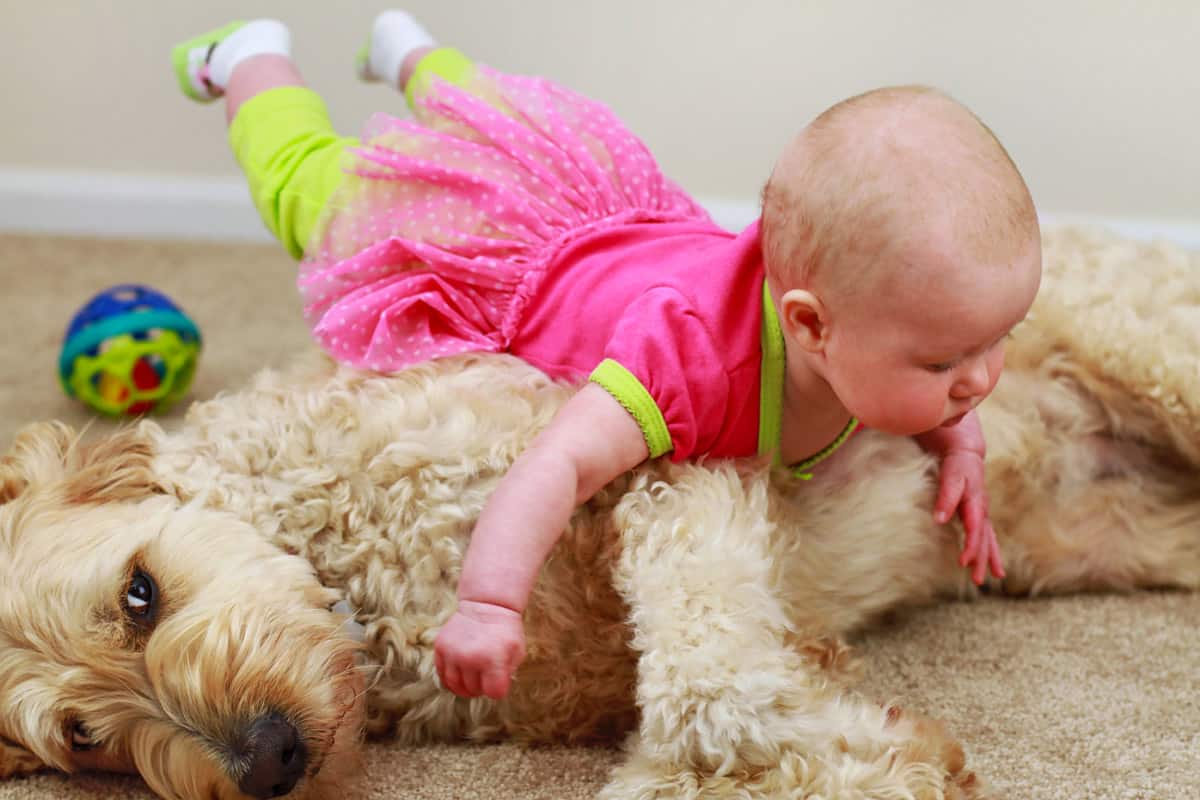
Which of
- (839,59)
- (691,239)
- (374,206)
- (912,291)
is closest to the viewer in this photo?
(912,291)

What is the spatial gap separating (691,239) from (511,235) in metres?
0.23

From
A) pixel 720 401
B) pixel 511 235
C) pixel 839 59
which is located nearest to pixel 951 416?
pixel 720 401

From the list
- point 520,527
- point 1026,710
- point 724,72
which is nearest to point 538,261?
point 520,527

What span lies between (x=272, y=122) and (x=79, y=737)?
100 cm

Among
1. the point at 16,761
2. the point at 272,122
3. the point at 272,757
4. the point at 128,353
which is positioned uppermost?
the point at 272,122

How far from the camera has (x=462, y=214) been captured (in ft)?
5.47

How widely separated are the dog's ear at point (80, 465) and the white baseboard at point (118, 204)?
72.9 inches

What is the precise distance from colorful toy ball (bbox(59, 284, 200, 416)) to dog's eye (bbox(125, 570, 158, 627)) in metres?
0.93

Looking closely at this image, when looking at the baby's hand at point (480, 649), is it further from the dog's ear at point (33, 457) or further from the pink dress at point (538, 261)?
the dog's ear at point (33, 457)

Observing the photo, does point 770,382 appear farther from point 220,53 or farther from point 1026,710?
point 220,53

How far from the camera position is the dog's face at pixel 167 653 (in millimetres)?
1271

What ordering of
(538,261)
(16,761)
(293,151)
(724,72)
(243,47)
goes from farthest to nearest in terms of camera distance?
(724,72) → (243,47) → (293,151) → (538,261) → (16,761)

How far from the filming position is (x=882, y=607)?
1.64 metres

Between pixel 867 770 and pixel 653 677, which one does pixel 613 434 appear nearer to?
pixel 653 677
